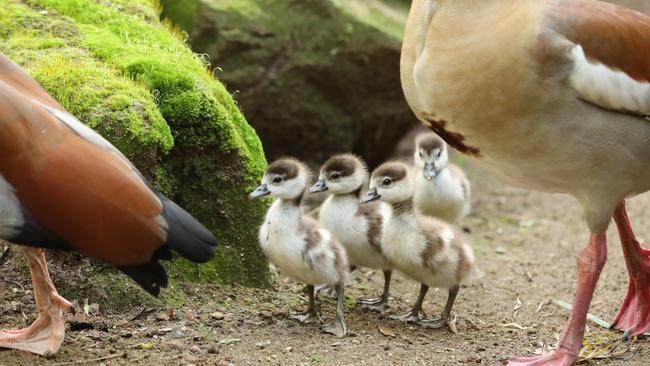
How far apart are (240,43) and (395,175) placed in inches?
138

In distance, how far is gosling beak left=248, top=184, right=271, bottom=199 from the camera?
5.33m

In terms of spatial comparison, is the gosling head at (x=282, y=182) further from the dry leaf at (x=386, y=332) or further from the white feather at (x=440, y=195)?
the white feather at (x=440, y=195)

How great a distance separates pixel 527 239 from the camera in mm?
8234

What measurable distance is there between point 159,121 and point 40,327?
51.6 inches

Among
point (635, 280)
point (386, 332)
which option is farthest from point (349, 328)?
point (635, 280)

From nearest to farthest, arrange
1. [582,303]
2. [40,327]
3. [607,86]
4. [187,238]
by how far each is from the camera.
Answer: [187,238] < [607,86] < [40,327] < [582,303]

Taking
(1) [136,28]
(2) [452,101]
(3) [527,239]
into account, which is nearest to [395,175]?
(2) [452,101]

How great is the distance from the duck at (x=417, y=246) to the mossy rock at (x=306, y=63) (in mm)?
3366

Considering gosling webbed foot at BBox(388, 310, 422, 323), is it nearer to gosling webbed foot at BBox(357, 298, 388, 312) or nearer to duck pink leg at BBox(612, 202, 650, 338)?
gosling webbed foot at BBox(357, 298, 388, 312)

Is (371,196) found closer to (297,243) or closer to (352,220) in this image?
(352,220)

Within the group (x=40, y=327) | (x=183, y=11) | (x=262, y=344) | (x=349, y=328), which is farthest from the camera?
(x=183, y=11)

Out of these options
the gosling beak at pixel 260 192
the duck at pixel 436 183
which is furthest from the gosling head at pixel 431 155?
the gosling beak at pixel 260 192

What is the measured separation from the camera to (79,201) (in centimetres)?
404

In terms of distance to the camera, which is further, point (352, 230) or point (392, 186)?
point (352, 230)
